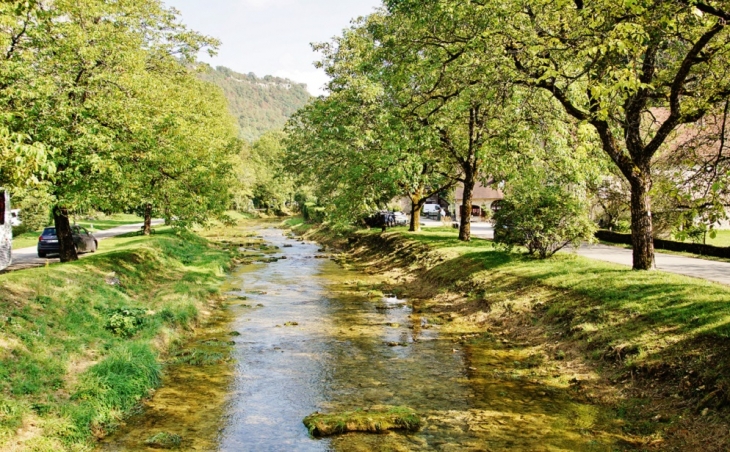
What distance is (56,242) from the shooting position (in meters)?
25.6

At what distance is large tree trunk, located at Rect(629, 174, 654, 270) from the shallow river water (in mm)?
5005

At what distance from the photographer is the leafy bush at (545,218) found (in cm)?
1878

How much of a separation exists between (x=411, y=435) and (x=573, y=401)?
3499 mm

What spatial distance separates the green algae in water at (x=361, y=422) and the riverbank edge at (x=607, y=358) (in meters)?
3.58

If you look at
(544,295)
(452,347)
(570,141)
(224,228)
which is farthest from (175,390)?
(224,228)

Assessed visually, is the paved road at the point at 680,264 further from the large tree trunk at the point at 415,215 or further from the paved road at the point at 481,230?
the large tree trunk at the point at 415,215

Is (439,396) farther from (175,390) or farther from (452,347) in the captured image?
(175,390)

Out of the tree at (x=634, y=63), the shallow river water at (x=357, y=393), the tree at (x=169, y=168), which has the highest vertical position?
the tree at (x=634, y=63)

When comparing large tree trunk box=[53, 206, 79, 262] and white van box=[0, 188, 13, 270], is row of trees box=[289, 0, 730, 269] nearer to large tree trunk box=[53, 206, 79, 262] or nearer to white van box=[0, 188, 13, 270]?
large tree trunk box=[53, 206, 79, 262]

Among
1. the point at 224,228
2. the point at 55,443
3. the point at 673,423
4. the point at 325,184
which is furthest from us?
the point at 224,228

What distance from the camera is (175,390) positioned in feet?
36.9

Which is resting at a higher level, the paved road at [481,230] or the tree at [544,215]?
the tree at [544,215]

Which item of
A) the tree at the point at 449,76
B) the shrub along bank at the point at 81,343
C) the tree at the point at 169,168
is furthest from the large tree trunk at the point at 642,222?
the tree at the point at 169,168

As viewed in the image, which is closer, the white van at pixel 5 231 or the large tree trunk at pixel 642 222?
the large tree trunk at pixel 642 222
